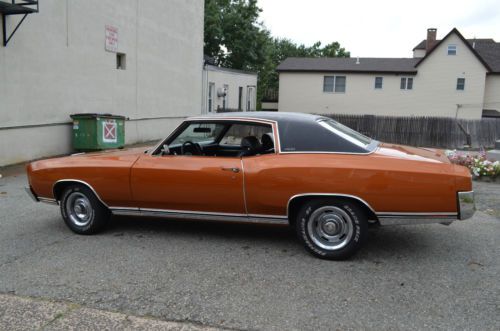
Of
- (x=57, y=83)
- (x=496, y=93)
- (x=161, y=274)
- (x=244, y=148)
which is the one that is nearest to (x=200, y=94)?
(x=57, y=83)

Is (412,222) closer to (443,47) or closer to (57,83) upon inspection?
(57,83)

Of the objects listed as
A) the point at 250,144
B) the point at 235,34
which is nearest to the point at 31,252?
the point at 250,144

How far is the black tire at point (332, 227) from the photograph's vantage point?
443 centimetres

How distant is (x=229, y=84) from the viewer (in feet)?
90.6

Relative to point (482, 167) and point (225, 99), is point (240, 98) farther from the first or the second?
point (482, 167)

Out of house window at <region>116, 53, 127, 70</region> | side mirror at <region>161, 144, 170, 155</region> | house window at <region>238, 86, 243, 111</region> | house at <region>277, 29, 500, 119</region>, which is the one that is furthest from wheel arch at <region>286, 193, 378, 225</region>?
house at <region>277, 29, 500, 119</region>

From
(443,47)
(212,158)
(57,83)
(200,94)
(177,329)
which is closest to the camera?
(177,329)

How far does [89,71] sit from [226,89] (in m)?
14.1

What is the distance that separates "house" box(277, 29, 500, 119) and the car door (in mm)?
30297

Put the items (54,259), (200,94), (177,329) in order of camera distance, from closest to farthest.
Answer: (177,329), (54,259), (200,94)

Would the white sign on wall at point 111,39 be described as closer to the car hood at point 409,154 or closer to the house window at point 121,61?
the house window at point 121,61

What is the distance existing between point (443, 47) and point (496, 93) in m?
5.76

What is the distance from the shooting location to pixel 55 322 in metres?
3.34

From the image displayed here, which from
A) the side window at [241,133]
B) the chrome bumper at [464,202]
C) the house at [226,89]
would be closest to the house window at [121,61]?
the house at [226,89]
